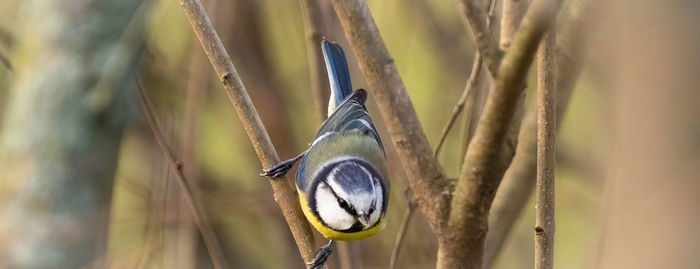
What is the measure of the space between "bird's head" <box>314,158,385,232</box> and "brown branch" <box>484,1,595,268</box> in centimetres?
35

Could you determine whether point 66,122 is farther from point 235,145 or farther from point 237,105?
point 235,145

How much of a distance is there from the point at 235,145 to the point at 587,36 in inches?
82.0

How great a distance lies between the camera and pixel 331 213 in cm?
197

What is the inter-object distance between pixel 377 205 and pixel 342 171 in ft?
0.54

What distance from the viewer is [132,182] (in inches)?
128

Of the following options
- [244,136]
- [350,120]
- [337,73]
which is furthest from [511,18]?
[244,136]

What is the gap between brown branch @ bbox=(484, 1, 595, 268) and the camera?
1885mm

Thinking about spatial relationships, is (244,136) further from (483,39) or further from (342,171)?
(483,39)

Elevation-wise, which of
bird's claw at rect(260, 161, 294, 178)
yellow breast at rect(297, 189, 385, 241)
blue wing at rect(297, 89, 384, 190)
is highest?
blue wing at rect(297, 89, 384, 190)

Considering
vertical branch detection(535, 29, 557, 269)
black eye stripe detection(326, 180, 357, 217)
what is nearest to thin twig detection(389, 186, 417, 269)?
black eye stripe detection(326, 180, 357, 217)

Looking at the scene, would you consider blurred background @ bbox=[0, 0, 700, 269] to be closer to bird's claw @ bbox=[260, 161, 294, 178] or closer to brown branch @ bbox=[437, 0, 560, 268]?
brown branch @ bbox=[437, 0, 560, 268]

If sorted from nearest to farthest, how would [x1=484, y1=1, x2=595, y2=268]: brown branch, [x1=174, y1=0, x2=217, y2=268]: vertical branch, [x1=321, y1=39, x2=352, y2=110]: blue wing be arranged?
[x1=484, y1=1, x2=595, y2=268]: brown branch < [x1=321, y1=39, x2=352, y2=110]: blue wing < [x1=174, y1=0, x2=217, y2=268]: vertical branch

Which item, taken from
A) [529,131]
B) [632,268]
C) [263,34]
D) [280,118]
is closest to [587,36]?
[529,131]

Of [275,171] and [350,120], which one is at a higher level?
[350,120]
